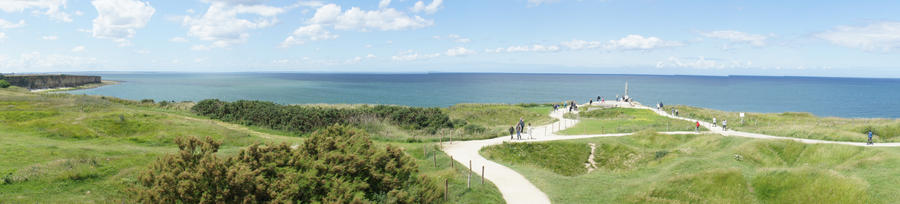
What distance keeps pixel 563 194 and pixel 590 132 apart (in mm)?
18246

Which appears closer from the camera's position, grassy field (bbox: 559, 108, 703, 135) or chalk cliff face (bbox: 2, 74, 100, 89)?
grassy field (bbox: 559, 108, 703, 135)

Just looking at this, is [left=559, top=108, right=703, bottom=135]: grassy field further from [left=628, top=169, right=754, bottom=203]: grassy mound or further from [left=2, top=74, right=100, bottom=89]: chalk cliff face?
[left=2, top=74, right=100, bottom=89]: chalk cliff face

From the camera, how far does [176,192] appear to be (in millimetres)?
8633

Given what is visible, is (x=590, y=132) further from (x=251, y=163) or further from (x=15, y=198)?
(x=15, y=198)

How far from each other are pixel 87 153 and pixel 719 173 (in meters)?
24.6

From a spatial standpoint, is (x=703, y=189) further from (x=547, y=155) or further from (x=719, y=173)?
(x=547, y=155)

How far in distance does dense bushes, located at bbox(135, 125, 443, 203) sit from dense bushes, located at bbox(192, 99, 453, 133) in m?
21.0

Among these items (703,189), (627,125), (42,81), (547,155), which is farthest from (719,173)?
(42,81)

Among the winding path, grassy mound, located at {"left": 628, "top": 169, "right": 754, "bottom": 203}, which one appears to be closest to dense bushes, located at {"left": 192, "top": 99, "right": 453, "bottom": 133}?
the winding path

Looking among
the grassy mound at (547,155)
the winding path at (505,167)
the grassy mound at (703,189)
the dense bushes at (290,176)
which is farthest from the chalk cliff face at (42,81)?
the grassy mound at (703,189)

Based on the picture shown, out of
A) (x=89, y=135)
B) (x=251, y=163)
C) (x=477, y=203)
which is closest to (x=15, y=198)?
(x=251, y=163)

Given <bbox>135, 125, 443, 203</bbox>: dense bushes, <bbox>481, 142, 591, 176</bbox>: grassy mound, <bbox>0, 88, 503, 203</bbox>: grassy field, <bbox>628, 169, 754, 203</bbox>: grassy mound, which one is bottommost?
<bbox>481, 142, 591, 176</bbox>: grassy mound

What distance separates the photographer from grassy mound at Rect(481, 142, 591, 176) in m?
23.2

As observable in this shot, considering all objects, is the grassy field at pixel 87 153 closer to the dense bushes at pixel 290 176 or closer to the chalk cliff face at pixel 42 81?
the dense bushes at pixel 290 176
